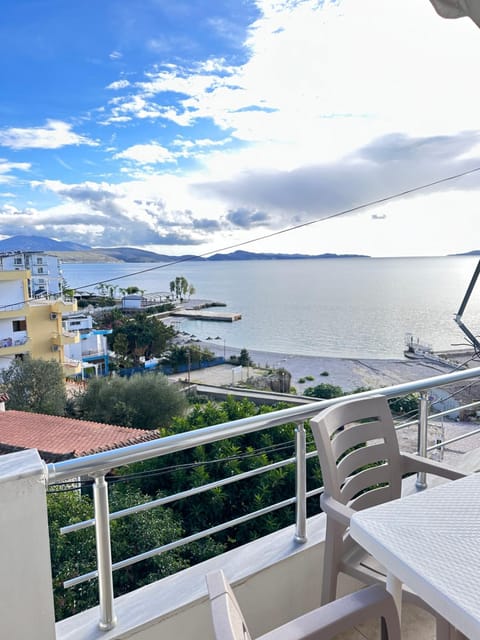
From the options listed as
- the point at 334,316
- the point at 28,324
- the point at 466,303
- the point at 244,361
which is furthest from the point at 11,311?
the point at 334,316

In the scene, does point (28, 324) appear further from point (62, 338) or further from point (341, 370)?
point (341, 370)

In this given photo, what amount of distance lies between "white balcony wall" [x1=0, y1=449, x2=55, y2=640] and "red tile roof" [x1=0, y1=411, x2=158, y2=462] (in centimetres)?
727

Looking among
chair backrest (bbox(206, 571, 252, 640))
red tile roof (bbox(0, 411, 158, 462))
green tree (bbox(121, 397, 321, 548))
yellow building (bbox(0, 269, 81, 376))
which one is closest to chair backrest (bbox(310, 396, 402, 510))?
chair backrest (bbox(206, 571, 252, 640))

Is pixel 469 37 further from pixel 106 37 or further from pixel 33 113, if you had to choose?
pixel 33 113

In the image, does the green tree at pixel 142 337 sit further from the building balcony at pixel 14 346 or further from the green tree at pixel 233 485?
the green tree at pixel 233 485

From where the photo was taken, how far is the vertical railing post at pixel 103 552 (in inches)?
50.1

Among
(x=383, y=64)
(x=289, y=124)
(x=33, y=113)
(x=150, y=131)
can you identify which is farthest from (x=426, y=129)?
(x=33, y=113)

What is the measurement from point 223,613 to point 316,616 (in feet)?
0.72

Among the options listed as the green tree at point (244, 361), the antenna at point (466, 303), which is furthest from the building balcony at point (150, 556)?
the green tree at point (244, 361)

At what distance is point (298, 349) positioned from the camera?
39281 millimetres

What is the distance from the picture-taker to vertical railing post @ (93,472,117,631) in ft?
4.18

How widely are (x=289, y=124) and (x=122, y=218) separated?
10.6 metres

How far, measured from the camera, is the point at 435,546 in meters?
0.90

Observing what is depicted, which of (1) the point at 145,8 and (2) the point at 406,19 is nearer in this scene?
(2) the point at 406,19
